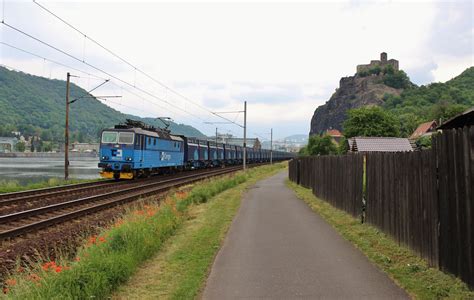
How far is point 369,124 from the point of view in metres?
85.4

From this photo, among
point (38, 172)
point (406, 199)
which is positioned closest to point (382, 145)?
point (406, 199)

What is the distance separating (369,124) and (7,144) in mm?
104268

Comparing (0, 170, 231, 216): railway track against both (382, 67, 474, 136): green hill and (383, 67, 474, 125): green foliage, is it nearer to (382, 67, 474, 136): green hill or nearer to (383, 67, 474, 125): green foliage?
(382, 67, 474, 136): green hill

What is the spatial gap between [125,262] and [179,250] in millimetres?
1761

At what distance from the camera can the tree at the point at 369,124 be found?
84.9m

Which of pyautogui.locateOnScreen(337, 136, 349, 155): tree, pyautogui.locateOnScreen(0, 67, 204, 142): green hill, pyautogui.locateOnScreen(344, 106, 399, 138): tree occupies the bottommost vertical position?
pyautogui.locateOnScreen(337, 136, 349, 155): tree

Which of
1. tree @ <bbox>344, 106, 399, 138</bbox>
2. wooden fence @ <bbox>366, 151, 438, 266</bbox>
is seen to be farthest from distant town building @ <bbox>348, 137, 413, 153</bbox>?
tree @ <bbox>344, 106, 399, 138</bbox>

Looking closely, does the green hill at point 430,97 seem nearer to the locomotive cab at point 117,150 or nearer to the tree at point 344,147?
the tree at point 344,147

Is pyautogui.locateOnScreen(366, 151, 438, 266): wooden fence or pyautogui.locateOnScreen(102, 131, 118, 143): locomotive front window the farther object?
pyautogui.locateOnScreen(102, 131, 118, 143): locomotive front window

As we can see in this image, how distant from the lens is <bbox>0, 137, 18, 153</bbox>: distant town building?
135 meters

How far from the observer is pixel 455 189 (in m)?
6.17

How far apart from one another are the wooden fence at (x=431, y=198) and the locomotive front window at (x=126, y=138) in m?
18.4

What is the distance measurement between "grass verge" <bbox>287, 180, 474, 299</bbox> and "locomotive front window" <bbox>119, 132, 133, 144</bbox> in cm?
1848

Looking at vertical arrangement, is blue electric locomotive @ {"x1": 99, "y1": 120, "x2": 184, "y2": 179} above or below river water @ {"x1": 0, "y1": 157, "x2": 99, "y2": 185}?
above
